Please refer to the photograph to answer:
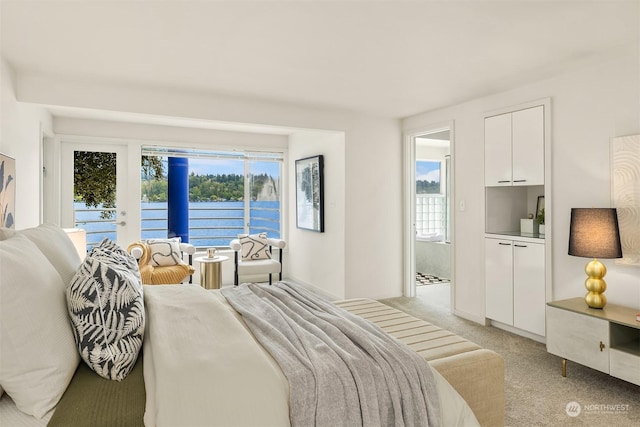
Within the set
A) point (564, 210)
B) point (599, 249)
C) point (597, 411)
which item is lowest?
point (597, 411)

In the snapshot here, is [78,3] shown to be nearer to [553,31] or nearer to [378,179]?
[553,31]

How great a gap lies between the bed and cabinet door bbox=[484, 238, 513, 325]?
2.59 metres

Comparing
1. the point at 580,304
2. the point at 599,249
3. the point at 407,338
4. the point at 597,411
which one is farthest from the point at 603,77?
the point at 407,338

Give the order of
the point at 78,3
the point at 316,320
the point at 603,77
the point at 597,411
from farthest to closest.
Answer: the point at 603,77 → the point at 597,411 → the point at 78,3 → the point at 316,320

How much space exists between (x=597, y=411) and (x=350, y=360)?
199cm

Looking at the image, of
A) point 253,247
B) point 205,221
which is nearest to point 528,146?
point 253,247

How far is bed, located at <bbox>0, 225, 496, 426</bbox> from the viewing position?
1250 millimetres

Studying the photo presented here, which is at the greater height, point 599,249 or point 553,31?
point 553,31

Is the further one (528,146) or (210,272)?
(210,272)

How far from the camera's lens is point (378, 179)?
5.33 metres

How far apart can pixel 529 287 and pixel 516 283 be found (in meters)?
0.14

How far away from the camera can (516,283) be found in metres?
3.85

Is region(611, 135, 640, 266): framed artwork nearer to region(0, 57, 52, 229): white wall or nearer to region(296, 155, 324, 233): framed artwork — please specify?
region(296, 155, 324, 233): framed artwork

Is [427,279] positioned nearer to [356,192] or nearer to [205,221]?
[356,192]
